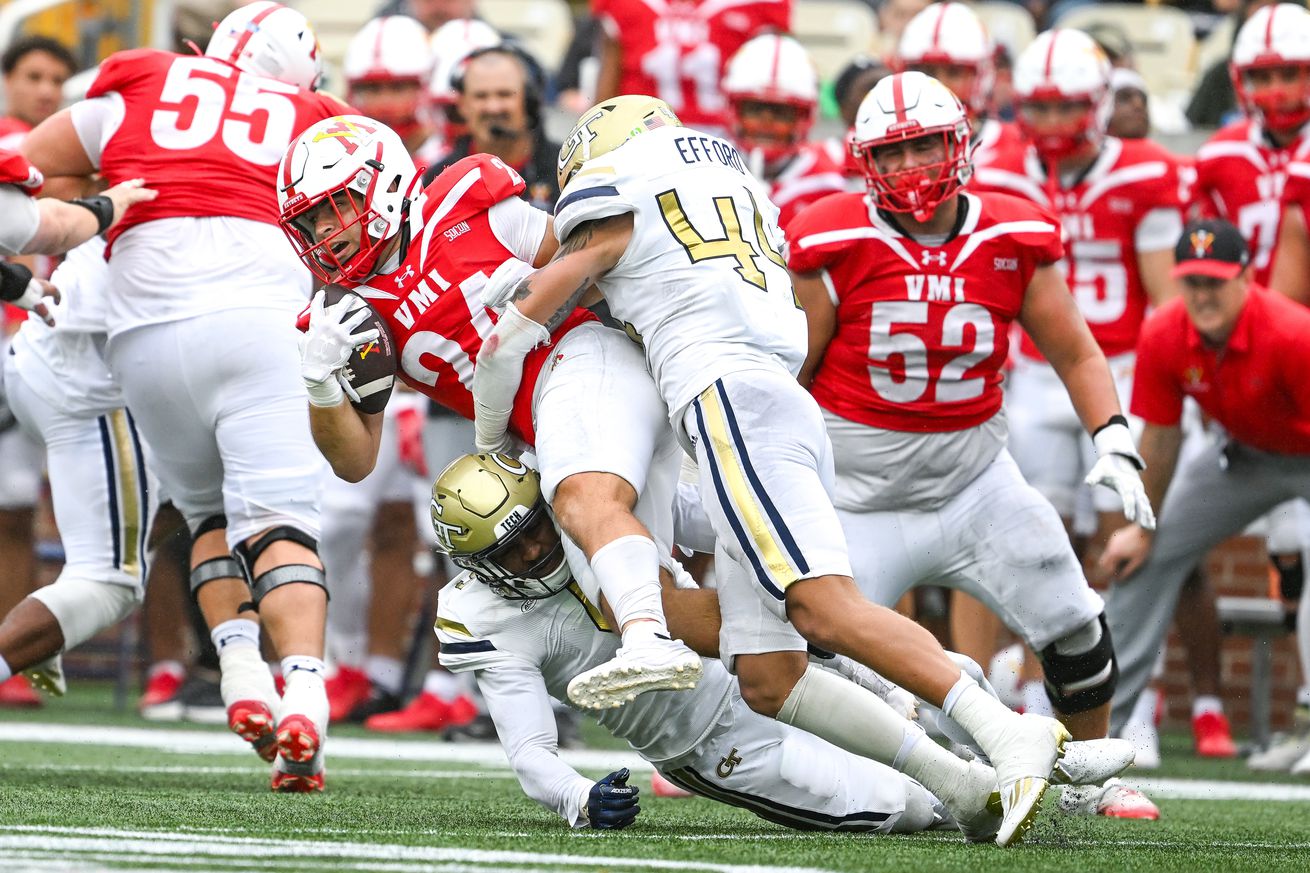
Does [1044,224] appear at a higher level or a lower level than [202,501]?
higher

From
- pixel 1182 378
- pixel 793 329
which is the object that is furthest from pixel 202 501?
pixel 1182 378

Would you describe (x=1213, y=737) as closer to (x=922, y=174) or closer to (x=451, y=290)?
(x=922, y=174)

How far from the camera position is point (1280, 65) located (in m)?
7.33

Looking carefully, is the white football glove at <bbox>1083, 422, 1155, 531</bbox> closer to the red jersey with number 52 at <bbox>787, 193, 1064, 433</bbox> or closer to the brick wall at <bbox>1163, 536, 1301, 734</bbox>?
the red jersey with number 52 at <bbox>787, 193, 1064, 433</bbox>

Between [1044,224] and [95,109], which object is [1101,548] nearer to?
[1044,224]

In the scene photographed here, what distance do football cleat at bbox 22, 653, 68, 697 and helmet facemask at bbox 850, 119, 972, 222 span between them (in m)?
2.57

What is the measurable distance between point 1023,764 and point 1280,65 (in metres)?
4.24

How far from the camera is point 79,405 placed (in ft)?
19.0

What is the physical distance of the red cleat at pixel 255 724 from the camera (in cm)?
506

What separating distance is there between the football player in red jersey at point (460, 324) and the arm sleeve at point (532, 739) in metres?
0.28

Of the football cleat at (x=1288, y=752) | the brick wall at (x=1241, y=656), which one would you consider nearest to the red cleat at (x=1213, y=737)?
the football cleat at (x=1288, y=752)

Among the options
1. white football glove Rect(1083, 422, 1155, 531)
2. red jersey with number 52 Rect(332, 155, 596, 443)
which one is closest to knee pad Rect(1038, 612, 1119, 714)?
white football glove Rect(1083, 422, 1155, 531)

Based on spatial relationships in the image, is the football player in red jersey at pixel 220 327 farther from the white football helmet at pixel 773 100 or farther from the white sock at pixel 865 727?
the white football helmet at pixel 773 100

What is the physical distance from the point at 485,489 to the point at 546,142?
3.36 metres
